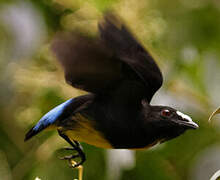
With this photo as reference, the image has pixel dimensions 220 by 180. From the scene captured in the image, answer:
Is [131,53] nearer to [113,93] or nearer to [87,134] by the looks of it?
[113,93]

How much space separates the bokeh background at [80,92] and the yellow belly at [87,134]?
2.94ft

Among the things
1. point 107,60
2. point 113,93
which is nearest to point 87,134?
point 113,93

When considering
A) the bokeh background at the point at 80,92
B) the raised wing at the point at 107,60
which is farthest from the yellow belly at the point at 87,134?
the bokeh background at the point at 80,92

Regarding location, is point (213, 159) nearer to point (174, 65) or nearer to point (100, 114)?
point (174, 65)

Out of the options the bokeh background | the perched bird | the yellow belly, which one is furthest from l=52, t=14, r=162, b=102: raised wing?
the bokeh background

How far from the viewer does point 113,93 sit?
216 cm

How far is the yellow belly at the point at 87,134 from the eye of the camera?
6.94 feet

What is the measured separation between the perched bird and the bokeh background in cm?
89

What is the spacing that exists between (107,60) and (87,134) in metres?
0.26

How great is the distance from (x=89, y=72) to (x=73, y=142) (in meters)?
0.47

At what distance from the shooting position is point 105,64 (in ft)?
6.76

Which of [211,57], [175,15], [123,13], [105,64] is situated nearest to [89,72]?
[105,64]

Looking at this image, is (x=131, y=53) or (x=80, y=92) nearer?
(x=131, y=53)

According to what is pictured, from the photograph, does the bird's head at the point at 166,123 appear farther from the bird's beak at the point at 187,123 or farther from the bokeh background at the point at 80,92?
the bokeh background at the point at 80,92
